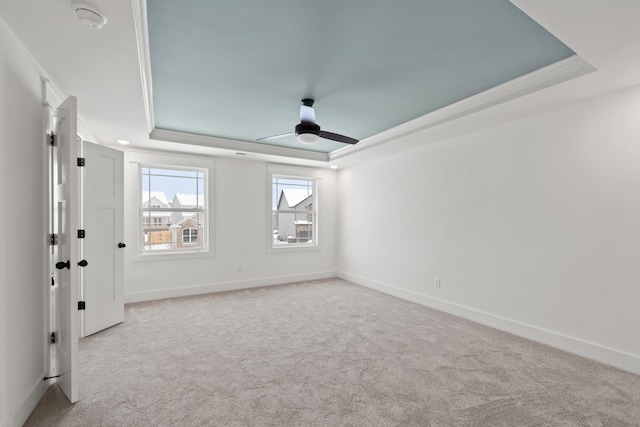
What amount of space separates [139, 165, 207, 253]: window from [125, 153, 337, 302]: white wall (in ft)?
0.59

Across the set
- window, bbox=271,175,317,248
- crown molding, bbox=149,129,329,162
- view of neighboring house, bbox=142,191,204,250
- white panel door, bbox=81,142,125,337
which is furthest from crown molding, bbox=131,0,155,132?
window, bbox=271,175,317,248

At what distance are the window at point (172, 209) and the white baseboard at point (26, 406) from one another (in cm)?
272

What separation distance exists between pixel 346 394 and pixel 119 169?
361 centimetres

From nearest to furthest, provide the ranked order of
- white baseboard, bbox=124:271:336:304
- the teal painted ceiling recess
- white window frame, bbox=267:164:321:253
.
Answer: the teal painted ceiling recess < white baseboard, bbox=124:271:336:304 < white window frame, bbox=267:164:321:253

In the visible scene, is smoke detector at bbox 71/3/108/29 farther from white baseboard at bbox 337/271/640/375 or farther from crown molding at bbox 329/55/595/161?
white baseboard at bbox 337/271/640/375

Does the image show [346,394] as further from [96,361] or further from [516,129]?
[516,129]

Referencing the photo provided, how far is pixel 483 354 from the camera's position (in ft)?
9.38

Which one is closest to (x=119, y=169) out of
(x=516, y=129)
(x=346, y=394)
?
(x=346, y=394)

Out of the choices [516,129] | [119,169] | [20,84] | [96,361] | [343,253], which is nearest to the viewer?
[20,84]

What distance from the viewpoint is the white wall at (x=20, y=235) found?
68.9 inches

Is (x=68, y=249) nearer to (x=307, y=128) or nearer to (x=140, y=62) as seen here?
(x=140, y=62)

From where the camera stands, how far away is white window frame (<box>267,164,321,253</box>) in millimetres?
5762

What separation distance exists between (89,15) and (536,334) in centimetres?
454

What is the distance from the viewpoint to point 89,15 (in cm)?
160
